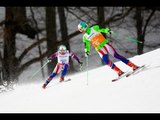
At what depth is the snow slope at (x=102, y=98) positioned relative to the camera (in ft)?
23.5

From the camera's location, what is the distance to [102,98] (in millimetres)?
8117

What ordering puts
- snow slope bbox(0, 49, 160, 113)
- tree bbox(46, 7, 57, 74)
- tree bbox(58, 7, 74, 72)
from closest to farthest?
1. snow slope bbox(0, 49, 160, 113)
2. tree bbox(46, 7, 57, 74)
3. tree bbox(58, 7, 74, 72)

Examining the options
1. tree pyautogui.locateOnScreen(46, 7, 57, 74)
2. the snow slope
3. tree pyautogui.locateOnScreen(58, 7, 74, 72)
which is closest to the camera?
the snow slope

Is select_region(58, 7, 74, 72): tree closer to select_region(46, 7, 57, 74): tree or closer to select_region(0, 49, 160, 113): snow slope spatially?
select_region(46, 7, 57, 74): tree

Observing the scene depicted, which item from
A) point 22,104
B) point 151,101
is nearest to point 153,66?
point 151,101

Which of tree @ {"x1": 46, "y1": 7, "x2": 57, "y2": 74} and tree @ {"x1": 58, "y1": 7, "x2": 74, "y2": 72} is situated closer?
tree @ {"x1": 46, "y1": 7, "x2": 57, "y2": 74}

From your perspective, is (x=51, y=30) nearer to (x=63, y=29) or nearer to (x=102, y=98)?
(x=63, y=29)

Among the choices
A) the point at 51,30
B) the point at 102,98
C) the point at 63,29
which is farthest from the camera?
the point at 63,29

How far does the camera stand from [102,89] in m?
8.80

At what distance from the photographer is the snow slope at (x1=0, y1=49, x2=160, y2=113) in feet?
23.5

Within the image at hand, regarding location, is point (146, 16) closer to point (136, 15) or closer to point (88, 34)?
point (136, 15)

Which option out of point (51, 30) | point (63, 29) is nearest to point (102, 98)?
point (51, 30)

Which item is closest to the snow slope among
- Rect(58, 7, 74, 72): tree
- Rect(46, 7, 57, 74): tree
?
Rect(46, 7, 57, 74): tree

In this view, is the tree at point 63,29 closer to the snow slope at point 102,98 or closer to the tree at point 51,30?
the tree at point 51,30
